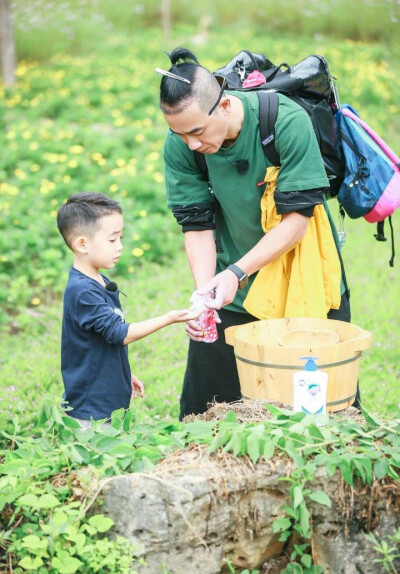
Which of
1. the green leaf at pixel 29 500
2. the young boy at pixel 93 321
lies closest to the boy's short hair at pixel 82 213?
the young boy at pixel 93 321

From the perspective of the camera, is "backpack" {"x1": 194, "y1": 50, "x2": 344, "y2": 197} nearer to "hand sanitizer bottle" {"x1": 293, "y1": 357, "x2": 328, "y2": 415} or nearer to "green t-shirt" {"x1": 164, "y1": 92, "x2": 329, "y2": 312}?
"green t-shirt" {"x1": 164, "y1": 92, "x2": 329, "y2": 312}

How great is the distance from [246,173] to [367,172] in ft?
1.79

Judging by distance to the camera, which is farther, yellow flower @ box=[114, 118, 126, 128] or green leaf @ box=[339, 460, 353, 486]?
yellow flower @ box=[114, 118, 126, 128]

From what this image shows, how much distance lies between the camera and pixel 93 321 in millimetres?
3209

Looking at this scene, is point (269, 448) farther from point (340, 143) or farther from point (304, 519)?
point (340, 143)

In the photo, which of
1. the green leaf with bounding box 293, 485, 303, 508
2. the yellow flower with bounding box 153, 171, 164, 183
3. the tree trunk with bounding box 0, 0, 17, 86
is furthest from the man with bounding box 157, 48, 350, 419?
the tree trunk with bounding box 0, 0, 17, 86

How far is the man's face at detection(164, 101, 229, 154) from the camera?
3037mm

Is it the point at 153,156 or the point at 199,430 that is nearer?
the point at 199,430

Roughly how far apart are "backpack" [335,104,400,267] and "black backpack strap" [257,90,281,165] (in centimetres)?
41

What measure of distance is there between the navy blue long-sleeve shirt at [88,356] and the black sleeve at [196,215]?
0.51 metres

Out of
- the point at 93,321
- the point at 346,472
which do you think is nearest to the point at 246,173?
the point at 93,321

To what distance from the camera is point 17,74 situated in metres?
14.5

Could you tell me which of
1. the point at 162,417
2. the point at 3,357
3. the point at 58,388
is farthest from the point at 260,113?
the point at 3,357

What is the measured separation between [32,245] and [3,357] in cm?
180
